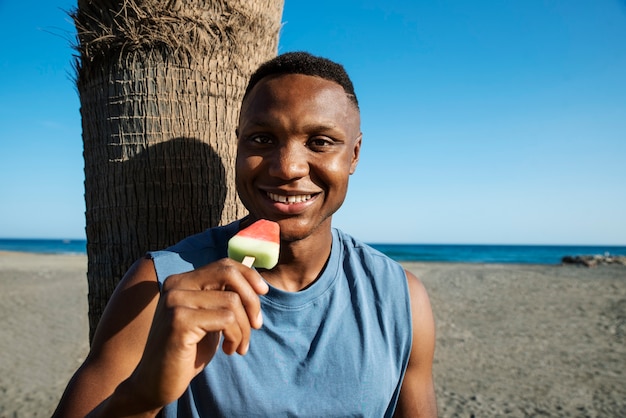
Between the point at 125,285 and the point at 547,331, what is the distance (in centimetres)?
1056

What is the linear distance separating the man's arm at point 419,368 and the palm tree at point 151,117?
1.46 metres

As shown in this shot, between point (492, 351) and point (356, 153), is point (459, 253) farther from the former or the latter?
point (356, 153)

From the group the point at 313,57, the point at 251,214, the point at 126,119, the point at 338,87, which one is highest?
the point at 313,57

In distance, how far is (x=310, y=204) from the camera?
2334 mm

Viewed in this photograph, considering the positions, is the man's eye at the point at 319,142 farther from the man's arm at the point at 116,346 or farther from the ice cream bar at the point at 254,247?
the man's arm at the point at 116,346

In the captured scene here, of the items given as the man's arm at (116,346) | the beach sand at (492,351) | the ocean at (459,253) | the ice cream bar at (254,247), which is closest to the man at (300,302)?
the man's arm at (116,346)

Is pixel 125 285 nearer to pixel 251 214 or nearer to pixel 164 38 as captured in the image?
pixel 251 214

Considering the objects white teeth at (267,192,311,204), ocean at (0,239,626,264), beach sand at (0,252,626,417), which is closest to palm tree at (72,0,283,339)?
white teeth at (267,192,311,204)

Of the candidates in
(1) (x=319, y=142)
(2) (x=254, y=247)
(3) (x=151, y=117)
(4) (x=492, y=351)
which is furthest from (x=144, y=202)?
(4) (x=492, y=351)

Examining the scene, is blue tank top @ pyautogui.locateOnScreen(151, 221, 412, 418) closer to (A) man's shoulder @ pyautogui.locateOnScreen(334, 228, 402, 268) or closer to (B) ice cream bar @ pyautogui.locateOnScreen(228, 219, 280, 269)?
(A) man's shoulder @ pyautogui.locateOnScreen(334, 228, 402, 268)

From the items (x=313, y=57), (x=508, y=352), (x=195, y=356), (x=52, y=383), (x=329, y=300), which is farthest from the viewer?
(x=508, y=352)

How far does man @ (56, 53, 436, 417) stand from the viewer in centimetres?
197

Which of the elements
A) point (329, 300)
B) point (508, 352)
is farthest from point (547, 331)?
point (329, 300)

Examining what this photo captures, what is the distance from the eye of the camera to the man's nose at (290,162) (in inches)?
86.7
